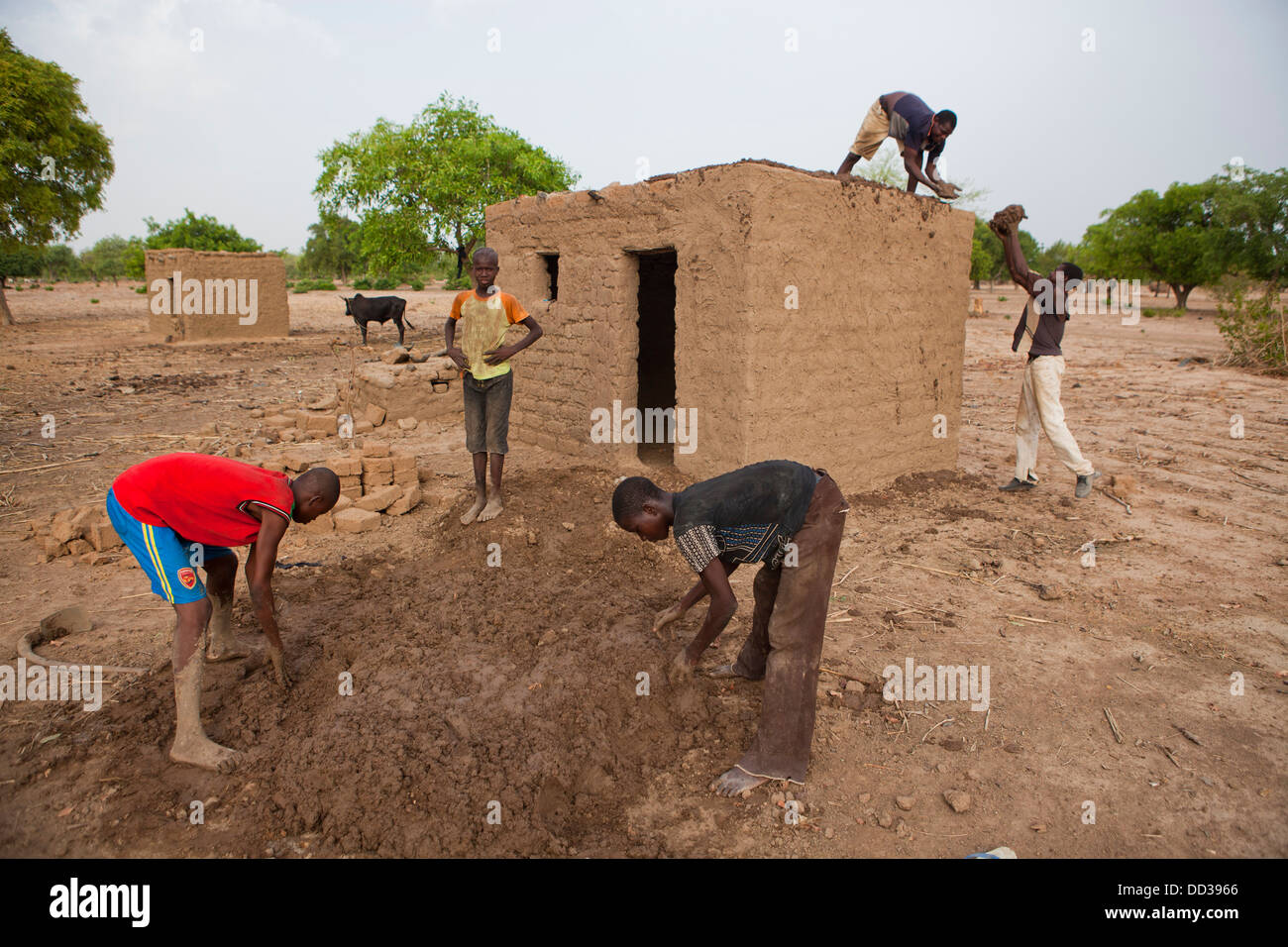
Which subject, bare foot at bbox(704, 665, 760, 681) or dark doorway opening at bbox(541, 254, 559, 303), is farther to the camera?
Answer: dark doorway opening at bbox(541, 254, 559, 303)

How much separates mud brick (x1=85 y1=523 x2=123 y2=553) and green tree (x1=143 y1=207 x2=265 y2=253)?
2045cm

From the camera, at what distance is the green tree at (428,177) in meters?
15.8

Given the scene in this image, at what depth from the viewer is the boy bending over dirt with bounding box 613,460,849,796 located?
2.80m

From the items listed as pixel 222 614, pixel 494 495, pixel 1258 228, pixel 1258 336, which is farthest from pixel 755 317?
pixel 1258 228

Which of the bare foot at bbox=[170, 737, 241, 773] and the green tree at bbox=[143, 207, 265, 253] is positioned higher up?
the green tree at bbox=[143, 207, 265, 253]

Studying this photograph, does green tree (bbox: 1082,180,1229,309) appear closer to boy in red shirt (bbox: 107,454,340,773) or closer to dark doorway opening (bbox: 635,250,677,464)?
dark doorway opening (bbox: 635,250,677,464)

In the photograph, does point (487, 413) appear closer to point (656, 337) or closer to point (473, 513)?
point (473, 513)

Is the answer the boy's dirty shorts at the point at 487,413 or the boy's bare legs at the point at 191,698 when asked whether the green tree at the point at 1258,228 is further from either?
the boy's bare legs at the point at 191,698

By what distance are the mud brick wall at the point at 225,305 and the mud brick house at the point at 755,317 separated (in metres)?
11.6

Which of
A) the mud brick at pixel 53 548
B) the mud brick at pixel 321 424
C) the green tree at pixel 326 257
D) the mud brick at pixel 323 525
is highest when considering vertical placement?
the green tree at pixel 326 257

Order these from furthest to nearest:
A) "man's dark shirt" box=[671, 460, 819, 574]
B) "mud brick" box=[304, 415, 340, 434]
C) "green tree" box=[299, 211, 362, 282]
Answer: "green tree" box=[299, 211, 362, 282] → "mud brick" box=[304, 415, 340, 434] → "man's dark shirt" box=[671, 460, 819, 574]

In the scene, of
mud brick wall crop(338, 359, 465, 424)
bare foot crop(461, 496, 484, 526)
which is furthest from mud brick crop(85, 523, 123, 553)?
mud brick wall crop(338, 359, 465, 424)

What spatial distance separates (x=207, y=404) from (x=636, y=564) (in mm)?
8205

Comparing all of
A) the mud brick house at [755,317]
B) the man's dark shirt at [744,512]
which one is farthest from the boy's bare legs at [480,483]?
the man's dark shirt at [744,512]
